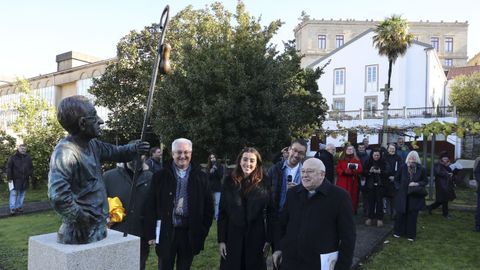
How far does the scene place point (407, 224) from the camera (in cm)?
767

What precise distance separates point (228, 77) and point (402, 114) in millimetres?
22926

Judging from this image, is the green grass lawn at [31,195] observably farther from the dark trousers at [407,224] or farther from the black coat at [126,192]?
the dark trousers at [407,224]

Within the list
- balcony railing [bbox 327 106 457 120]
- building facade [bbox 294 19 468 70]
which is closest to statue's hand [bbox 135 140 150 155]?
balcony railing [bbox 327 106 457 120]

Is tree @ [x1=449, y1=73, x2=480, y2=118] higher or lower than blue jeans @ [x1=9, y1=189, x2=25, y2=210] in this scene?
higher

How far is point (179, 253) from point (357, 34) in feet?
198

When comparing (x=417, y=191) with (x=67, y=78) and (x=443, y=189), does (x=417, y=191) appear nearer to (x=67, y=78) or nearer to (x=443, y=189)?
(x=443, y=189)

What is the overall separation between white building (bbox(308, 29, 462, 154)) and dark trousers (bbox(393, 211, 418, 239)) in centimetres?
2236

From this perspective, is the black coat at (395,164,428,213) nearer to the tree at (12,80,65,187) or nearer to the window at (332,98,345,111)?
the tree at (12,80,65,187)

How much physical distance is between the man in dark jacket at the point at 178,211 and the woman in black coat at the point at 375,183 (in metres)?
5.48

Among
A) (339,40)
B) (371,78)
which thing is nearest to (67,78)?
(371,78)

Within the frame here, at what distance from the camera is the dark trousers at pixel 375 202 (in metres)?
8.47

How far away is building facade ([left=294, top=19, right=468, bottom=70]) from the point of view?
185 feet

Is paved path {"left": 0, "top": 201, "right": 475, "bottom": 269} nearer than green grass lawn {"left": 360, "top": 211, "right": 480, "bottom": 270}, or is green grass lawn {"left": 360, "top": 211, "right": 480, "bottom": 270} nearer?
green grass lawn {"left": 360, "top": 211, "right": 480, "bottom": 270}

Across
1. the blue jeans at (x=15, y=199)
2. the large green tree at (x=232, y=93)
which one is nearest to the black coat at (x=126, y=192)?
the large green tree at (x=232, y=93)
